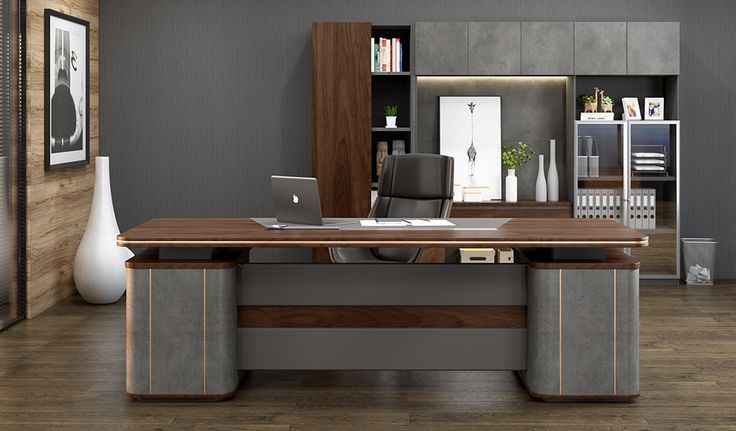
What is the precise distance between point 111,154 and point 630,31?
170 inches

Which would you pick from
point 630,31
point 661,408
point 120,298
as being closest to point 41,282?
point 120,298

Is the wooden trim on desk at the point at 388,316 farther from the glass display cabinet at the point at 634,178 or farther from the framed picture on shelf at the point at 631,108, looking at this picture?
the framed picture on shelf at the point at 631,108

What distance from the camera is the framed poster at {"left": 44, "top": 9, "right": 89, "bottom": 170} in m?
6.58

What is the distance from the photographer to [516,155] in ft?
25.5

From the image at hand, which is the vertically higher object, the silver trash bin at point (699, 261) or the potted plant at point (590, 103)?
the potted plant at point (590, 103)

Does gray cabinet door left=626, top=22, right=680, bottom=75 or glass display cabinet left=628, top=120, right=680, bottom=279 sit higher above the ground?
gray cabinet door left=626, top=22, right=680, bottom=75

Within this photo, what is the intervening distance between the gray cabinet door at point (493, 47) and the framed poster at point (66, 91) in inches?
118

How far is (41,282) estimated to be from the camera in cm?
655

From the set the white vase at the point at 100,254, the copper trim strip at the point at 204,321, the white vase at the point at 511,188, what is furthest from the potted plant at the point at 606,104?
the copper trim strip at the point at 204,321

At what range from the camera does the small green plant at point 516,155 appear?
770 centimetres

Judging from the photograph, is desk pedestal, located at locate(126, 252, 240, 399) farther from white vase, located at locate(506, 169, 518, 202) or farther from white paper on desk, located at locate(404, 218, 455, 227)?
white vase, located at locate(506, 169, 518, 202)

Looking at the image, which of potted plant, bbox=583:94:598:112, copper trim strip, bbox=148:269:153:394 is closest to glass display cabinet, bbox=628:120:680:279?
potted plant, bbox=583:94:598:112

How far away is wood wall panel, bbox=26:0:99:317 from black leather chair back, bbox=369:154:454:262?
2365 mm

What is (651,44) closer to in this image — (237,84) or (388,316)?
(237,84)
